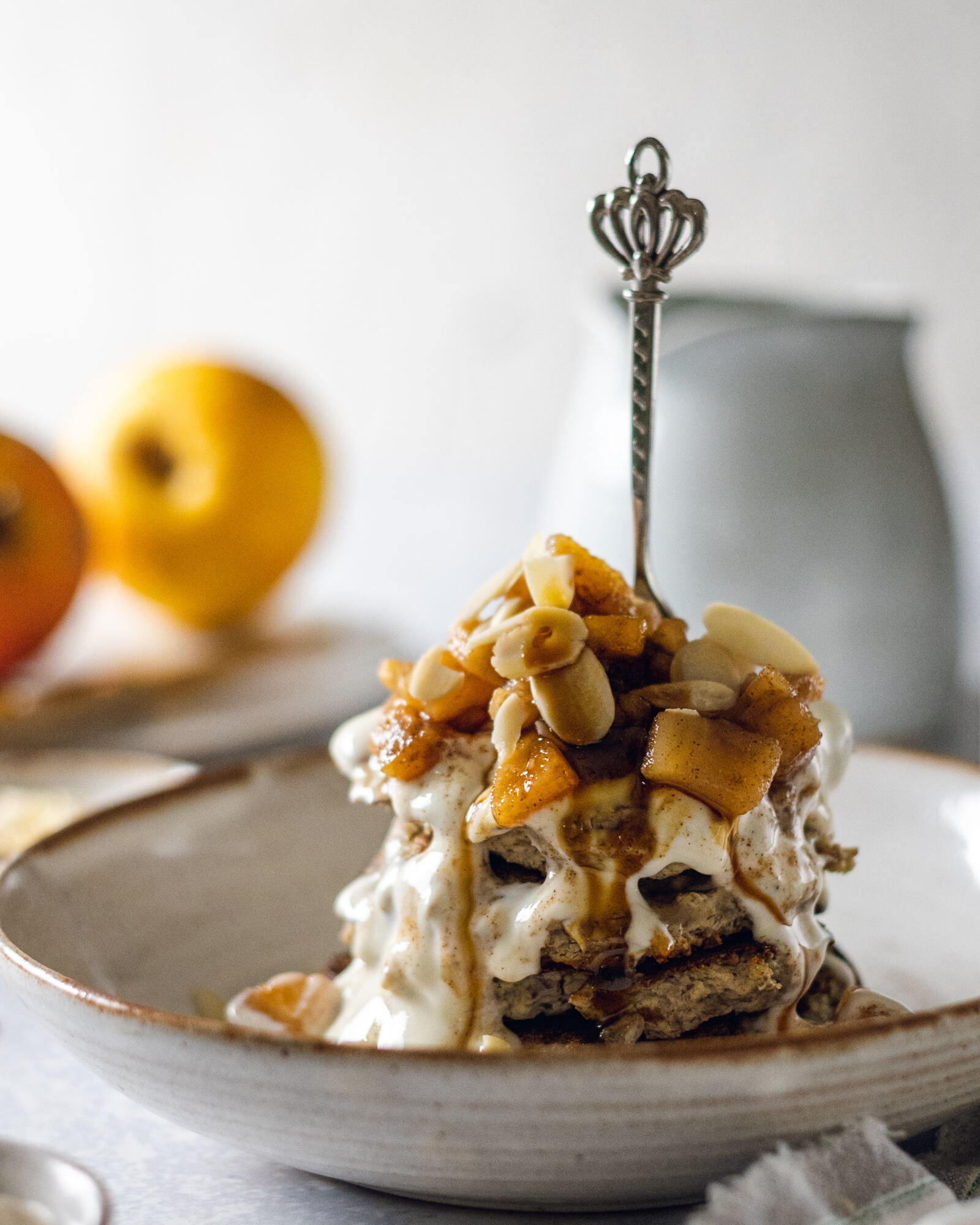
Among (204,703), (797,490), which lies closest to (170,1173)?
(797,490)

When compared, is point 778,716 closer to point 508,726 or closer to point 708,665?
point 708,665

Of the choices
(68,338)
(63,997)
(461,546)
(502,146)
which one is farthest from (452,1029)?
(68,338)

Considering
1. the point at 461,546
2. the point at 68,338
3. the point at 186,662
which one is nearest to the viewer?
the point at 186,662

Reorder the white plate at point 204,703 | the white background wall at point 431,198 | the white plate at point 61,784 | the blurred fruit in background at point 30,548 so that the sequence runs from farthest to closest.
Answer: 1. the white background wall at point 431,198
2. the blurred fruit in background at point 30,548
3. the white plate at point 204,703
4. the white plate at point 61,784

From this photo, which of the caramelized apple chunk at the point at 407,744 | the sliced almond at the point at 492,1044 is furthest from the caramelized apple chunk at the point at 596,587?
the sliced almond at the point at 492,1044

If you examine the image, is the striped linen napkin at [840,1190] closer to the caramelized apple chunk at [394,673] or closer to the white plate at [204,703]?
the caramelized apple chunk at [394,673]

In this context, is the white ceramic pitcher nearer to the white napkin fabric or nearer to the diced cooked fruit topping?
the diced cooked fruit topping

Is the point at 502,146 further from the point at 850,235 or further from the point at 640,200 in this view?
the point at 640,200
